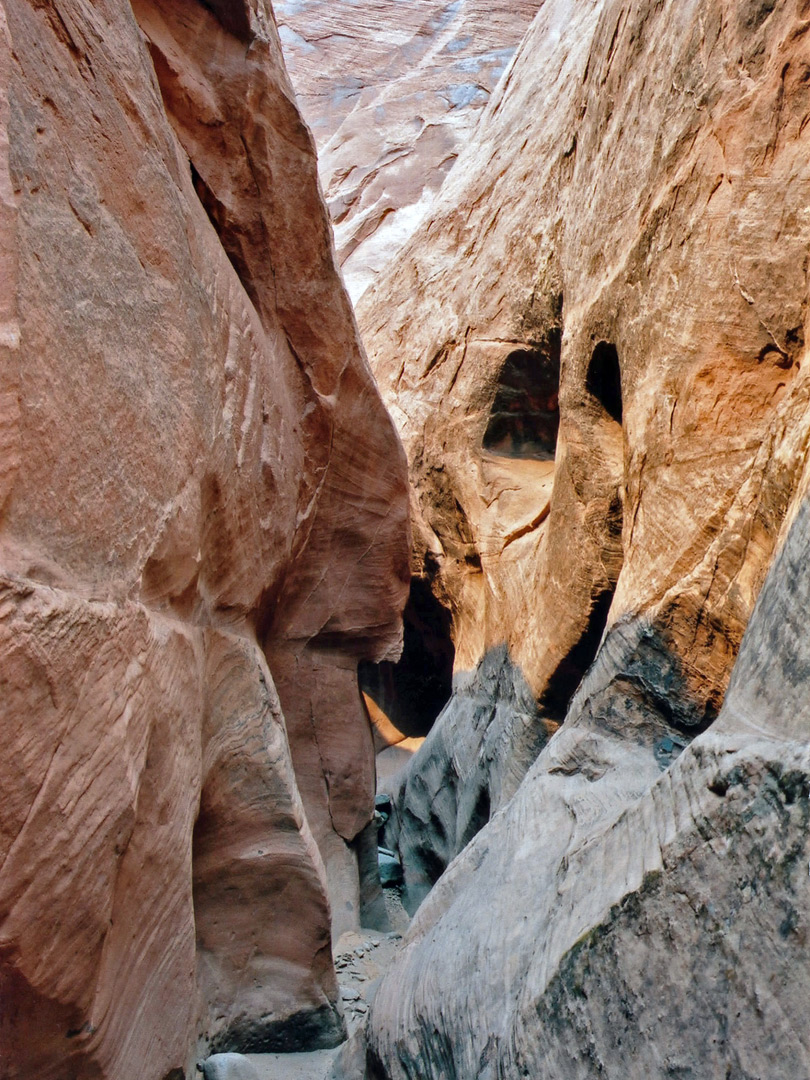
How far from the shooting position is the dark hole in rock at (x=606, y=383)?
17.8 feet

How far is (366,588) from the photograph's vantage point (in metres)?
6.13

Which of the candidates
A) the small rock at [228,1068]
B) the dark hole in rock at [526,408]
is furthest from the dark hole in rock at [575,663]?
the small rock at [228,1068]

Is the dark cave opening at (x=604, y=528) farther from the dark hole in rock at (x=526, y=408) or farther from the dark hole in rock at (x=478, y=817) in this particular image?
the dark hole in rock at (x=526, y=408)

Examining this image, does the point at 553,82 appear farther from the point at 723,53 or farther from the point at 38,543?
the point at 38,543

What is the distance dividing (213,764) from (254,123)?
3.25 metres

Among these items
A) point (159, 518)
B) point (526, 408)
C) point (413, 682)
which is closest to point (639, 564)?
point (159, 518)

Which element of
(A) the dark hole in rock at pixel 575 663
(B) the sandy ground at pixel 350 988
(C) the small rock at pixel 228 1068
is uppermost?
(A) the dark hole in rock at pixel 575 663

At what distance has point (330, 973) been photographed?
437 centimetres

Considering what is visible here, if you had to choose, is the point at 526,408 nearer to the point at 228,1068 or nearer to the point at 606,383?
the point at 606,383

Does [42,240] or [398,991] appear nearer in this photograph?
[42,240]

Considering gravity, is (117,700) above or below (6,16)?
below

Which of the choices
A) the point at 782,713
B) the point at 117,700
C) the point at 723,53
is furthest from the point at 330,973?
the point at 723,53

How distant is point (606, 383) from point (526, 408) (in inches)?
101

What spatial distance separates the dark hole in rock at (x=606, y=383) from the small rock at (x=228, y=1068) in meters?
4.19
